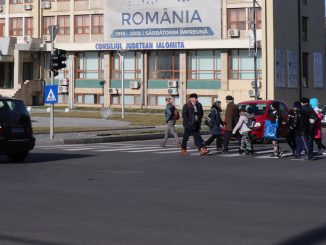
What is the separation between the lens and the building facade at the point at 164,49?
60125mm

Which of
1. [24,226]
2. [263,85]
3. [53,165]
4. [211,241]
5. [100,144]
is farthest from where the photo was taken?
[263,85]

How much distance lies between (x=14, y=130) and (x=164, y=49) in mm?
46582

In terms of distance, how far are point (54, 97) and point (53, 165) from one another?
988cm

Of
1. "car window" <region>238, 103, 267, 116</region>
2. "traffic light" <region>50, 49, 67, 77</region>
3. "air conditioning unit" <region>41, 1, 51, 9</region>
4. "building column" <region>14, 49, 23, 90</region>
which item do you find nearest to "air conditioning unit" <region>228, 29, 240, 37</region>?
"air conditioning unit" <region>41, 1, 51, 9</region>

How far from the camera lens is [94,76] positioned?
67.6 m

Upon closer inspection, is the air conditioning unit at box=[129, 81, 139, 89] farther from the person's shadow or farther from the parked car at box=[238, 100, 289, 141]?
the person's shadow

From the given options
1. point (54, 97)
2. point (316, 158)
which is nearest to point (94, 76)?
point (54, 97)

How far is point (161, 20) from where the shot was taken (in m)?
64.2

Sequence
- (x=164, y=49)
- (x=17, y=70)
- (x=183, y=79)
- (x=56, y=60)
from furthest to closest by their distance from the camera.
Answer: (x=17, y=70)
(x=164, y=49)
(x=183, y=79)
(x=56, y=60)

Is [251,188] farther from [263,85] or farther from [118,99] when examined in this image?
[118,99]

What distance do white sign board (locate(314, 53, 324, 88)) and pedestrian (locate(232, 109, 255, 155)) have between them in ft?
148

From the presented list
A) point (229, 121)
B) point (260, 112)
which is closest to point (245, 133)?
point (229, 121)

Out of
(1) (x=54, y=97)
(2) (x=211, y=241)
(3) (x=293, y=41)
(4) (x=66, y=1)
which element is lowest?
(2) (x=211, y=241)

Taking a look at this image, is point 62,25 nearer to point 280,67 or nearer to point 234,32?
point 234,32
